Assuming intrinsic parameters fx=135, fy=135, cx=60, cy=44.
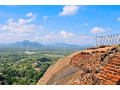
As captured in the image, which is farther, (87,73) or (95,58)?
(95,58)

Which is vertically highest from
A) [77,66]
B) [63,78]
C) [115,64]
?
[115,64]

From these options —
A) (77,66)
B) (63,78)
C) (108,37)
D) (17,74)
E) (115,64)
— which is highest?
(108,37)

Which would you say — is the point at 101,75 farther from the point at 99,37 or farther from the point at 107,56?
the point at 99,37

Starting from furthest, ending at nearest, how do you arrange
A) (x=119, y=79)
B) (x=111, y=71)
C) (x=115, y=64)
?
(x=115, y=64) → (x=111, y=71) → (x=119, y=79)

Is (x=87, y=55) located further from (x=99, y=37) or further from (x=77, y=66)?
(x=99, y=37)

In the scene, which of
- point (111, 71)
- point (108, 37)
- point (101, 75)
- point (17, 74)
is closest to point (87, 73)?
point (101, 75)

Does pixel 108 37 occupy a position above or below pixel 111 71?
above

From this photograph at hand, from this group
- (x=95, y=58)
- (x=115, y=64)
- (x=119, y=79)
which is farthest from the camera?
(x=95, y=58)

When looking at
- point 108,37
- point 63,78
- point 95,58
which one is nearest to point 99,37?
point 108,37

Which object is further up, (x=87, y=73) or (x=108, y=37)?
(x=108, y=37)
